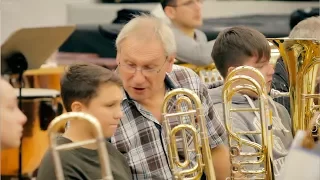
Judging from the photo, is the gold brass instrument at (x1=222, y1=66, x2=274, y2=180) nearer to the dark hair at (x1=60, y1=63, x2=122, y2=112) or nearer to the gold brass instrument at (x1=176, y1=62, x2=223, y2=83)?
the dark hair at (x1=60, y1=63, x2=122, y2=112)

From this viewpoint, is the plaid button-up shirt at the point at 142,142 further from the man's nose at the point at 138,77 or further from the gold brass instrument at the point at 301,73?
the gold brass instrument at the point at 301,73

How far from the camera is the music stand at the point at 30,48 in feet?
17.8

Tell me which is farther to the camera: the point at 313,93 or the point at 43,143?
the point at 43,143

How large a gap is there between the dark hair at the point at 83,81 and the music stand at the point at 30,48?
258cm

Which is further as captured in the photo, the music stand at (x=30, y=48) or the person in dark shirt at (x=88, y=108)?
the music stand at (x=30, y=48)

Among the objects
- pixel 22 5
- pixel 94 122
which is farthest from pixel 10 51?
pixel 94 122

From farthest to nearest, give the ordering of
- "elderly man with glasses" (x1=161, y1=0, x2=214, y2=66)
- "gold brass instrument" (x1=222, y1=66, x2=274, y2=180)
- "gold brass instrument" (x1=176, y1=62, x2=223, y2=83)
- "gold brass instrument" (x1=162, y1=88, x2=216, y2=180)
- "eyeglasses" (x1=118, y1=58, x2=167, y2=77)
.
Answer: "elderly man with glasses" (x1=161, y1=0, x2=214, y2=66) → "gold brass instrument" (x1=176, y1=62, x2=223, y2=83) → "gold brass instrument" (x1=222, y1=66, x2=274, y2=180) → "eyeglasses" (x1=118, y1=58, x2=167, y2=77) → "gold brass instrument" (x1=162, y1=88, x2=216, y2=180)

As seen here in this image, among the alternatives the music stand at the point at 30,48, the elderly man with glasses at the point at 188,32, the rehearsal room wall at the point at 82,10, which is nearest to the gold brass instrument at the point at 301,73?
the elderly man with glasses at the point at 188,32

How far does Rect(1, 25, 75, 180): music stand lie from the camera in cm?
543

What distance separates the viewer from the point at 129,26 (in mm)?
3289

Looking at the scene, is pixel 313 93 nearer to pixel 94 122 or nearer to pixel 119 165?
pixel 119 165

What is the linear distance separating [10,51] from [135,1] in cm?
375

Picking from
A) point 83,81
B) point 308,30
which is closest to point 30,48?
point 308,30

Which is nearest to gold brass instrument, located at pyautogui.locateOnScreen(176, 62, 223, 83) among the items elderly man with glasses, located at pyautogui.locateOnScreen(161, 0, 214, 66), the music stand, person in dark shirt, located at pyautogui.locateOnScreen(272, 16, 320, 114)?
elderly man with glasses, located at pyautogui.locateOnScreen(161, 0, 214, 66)
